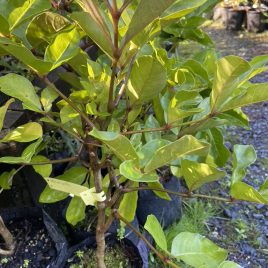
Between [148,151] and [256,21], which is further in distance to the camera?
[256,21]

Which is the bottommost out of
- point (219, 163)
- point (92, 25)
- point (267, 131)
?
point (267, 131)

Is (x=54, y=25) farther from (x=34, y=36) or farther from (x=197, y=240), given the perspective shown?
(x=197, y=240)

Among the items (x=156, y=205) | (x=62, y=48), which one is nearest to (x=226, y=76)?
(x=62, y=48)

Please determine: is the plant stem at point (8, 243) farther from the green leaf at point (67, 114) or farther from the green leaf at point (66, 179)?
the green leaf at point (67, 114)

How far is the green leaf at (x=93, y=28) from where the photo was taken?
57cm

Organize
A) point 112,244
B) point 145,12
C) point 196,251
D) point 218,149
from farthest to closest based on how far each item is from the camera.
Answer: point 112,244, point 218,149, point 196,251, point 145,12

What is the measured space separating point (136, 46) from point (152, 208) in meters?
1.05

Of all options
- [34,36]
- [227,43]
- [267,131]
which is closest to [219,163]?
[34,36]

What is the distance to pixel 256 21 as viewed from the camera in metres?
4.36

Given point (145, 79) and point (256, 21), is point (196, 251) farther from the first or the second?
point (256, 21)

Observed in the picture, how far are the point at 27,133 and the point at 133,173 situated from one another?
10.9 inches

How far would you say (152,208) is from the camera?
1590 mm

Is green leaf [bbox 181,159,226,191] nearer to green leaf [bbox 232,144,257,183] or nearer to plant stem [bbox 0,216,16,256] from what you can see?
green leaf [bbox 232,144,257,183]

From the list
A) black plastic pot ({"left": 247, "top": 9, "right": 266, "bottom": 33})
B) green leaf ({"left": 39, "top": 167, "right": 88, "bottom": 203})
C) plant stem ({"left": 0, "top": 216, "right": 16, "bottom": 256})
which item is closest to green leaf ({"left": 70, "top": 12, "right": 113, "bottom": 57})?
green leaf ({"left": 39, "top": 167, "right": 88, "bottom": 203})
